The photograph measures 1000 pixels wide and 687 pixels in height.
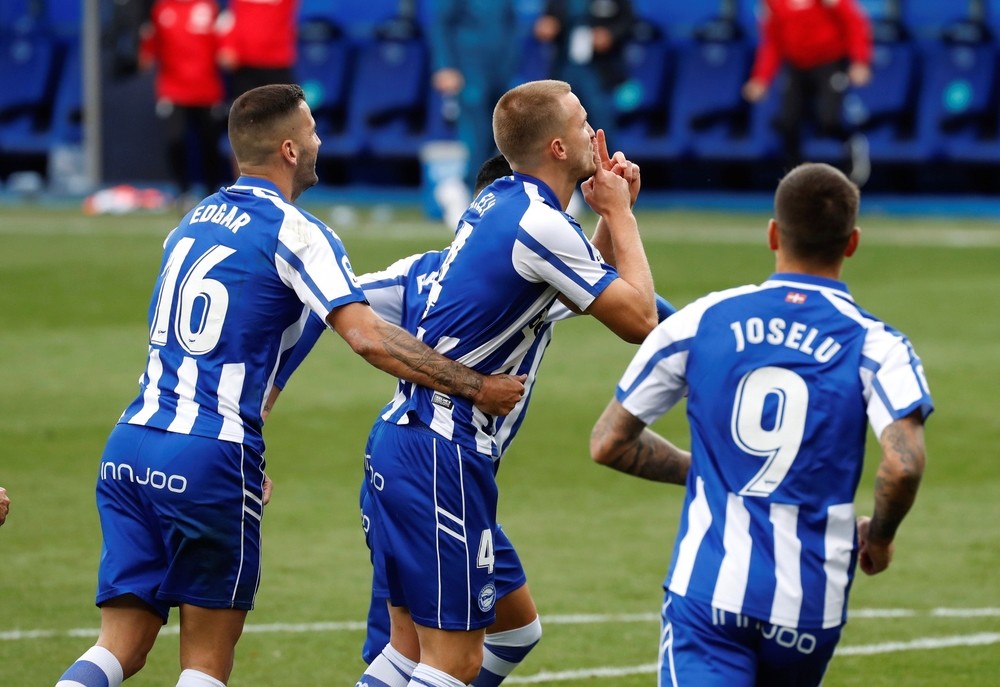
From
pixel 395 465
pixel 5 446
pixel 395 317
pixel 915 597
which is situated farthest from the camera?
pixel 5 446

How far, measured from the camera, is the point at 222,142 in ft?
76.9

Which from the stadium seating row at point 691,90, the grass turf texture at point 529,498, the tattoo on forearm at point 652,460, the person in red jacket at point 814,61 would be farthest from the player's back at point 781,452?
the stadium seating row at point 691,90

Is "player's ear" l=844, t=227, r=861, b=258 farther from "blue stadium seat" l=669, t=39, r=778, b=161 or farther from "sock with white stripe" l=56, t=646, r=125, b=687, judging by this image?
"blue stadium seat" l=669, t=39, r=778, b=161

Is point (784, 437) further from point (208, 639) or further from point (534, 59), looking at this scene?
point (534, 59)

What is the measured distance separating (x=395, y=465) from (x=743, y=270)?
35.4ft

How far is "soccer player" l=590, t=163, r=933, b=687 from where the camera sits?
391 centimetres

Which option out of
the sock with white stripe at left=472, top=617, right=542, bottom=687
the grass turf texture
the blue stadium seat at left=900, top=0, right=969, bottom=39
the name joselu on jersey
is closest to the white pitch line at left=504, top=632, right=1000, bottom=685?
the grass turf texture

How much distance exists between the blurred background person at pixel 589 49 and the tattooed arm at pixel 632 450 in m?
15.1

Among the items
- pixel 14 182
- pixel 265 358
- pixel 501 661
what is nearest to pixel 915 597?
pixel 501 661

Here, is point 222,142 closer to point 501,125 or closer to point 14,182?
point 14,182

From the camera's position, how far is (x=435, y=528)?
15.4 ft

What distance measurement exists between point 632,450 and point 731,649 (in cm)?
64

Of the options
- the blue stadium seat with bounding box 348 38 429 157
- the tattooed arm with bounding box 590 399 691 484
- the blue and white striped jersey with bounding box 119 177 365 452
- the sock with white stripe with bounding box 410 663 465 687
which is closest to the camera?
the tattooed arm with bounding box 590 399 691 484

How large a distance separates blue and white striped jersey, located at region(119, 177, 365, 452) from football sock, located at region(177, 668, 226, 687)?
63 centimetres
